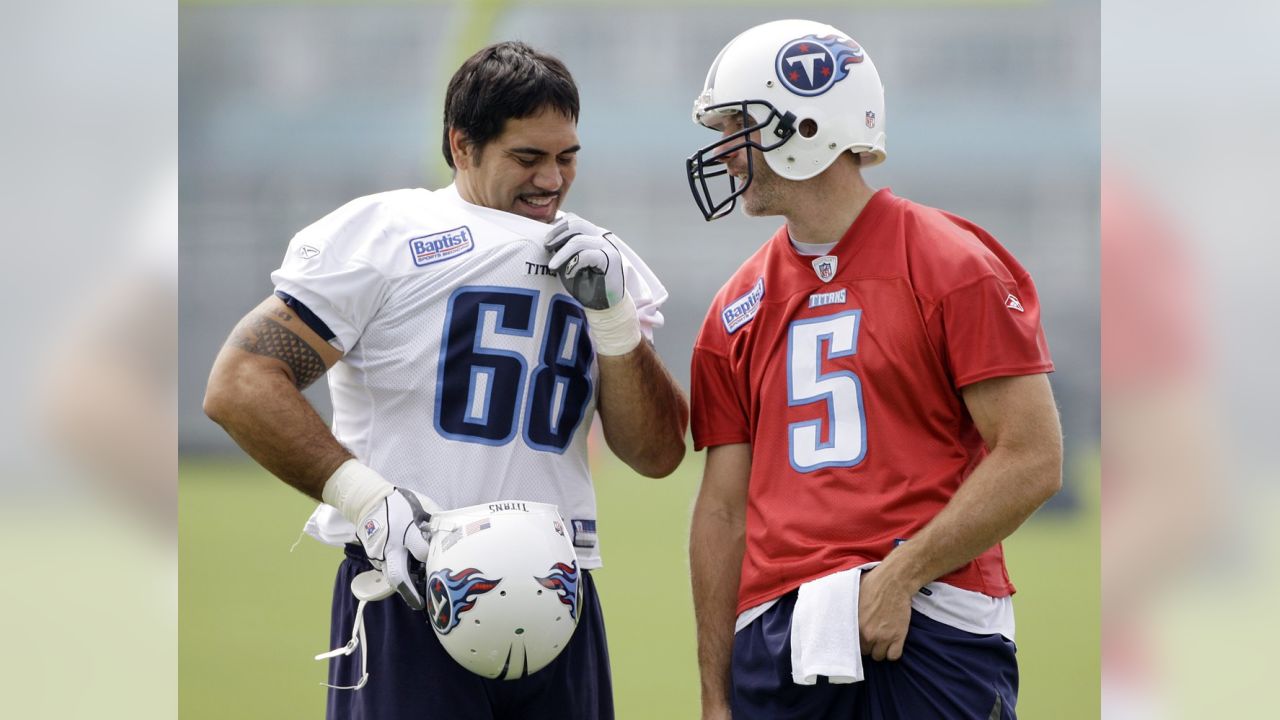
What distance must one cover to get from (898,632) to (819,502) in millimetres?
277

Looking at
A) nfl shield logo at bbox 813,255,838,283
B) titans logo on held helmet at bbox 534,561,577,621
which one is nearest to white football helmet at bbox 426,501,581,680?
titans logo on held helmet at bbox 534,561,577,621

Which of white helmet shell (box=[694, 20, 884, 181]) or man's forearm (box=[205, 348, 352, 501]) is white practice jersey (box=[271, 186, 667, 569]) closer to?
man's forearm (box=[205, 348, 352, 501])

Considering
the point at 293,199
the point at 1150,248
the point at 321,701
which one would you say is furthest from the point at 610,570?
the point at 1150,248

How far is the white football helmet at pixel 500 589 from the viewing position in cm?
203

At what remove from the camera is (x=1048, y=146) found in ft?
13.8

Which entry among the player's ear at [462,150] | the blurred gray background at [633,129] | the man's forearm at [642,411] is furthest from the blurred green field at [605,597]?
the player's ear at [462,150]

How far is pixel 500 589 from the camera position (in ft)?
6.64

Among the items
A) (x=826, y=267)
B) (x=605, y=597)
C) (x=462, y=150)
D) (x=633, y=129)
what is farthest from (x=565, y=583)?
(x=633, y=129)

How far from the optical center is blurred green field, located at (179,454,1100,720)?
13.6 ft

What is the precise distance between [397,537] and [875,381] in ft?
3.08

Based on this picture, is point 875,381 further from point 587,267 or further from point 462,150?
point 462,150

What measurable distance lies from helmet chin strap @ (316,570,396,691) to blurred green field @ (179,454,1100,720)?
2.01 metres

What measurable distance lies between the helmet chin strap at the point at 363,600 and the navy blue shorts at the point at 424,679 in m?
0.03

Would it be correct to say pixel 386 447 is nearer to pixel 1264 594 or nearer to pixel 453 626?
pixel 453 626
